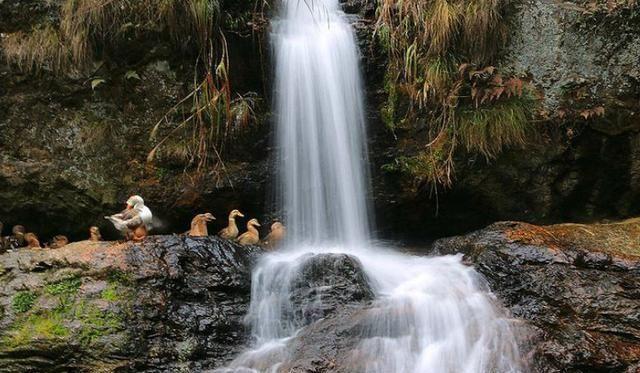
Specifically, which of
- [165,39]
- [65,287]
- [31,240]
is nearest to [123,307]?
[65,287]

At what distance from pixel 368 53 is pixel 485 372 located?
4.07 meters

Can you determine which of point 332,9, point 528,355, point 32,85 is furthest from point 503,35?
point 32,85

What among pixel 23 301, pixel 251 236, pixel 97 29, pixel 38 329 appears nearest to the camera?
pixel 38 329

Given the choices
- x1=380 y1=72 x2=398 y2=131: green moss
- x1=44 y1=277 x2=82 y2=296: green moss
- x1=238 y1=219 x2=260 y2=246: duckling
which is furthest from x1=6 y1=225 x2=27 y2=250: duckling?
x1=380 y1=72 x2=398 y2=131: green moss

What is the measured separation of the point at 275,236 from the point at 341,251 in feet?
2.44

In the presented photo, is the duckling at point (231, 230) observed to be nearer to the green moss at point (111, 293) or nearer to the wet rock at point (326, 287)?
the wet rock at point (326, 287)

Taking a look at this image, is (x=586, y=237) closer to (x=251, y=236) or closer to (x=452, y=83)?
(x=452, y=83)

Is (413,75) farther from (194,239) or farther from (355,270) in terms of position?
(194,239)

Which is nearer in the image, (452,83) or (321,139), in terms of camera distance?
(452,83)

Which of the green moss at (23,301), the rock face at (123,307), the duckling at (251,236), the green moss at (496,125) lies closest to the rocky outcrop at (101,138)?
the duckling at (251,236)

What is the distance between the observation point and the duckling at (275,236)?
604 cm

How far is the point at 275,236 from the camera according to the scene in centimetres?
607

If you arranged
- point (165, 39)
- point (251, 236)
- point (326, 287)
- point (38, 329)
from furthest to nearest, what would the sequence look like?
point (165, 39) < point (251, 236) < point (326, 287) < point (38, 329)

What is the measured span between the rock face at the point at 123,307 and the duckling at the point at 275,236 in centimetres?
107
